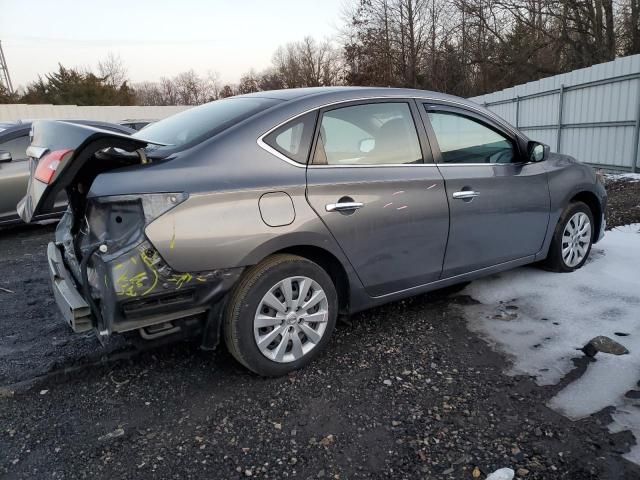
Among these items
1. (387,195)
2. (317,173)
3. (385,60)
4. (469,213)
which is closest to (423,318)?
(469,213)

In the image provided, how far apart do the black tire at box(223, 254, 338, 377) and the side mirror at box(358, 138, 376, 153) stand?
826 millimetres

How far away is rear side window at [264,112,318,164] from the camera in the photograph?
2.81 metres

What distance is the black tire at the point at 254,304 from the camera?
8.75ft

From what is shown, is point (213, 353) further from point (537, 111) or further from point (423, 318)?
point (537, 111)

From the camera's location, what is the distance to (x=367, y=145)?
3.18 meters

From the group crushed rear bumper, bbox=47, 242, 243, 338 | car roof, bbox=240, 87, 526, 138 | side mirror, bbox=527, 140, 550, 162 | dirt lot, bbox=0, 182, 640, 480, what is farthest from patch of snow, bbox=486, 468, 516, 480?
side mirror, bbox=527, 140, 550, 162

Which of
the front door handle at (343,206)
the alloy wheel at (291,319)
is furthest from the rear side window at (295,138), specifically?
the alloy wheel at (291,319)

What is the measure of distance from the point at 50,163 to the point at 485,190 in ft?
9.21

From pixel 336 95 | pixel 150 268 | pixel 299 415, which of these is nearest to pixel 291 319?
pixel 299 415

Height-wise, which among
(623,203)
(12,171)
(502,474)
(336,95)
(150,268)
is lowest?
(502,474)

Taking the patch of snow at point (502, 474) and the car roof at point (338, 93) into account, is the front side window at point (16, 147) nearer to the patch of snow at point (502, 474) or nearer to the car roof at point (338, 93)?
the car roof at point (338, 93)

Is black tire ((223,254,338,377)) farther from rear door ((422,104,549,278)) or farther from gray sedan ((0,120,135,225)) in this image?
gray sedan ((0,120,135,225))

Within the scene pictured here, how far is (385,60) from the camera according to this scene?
3266 centimetres

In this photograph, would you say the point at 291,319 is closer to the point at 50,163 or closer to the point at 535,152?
the point at 50,163
